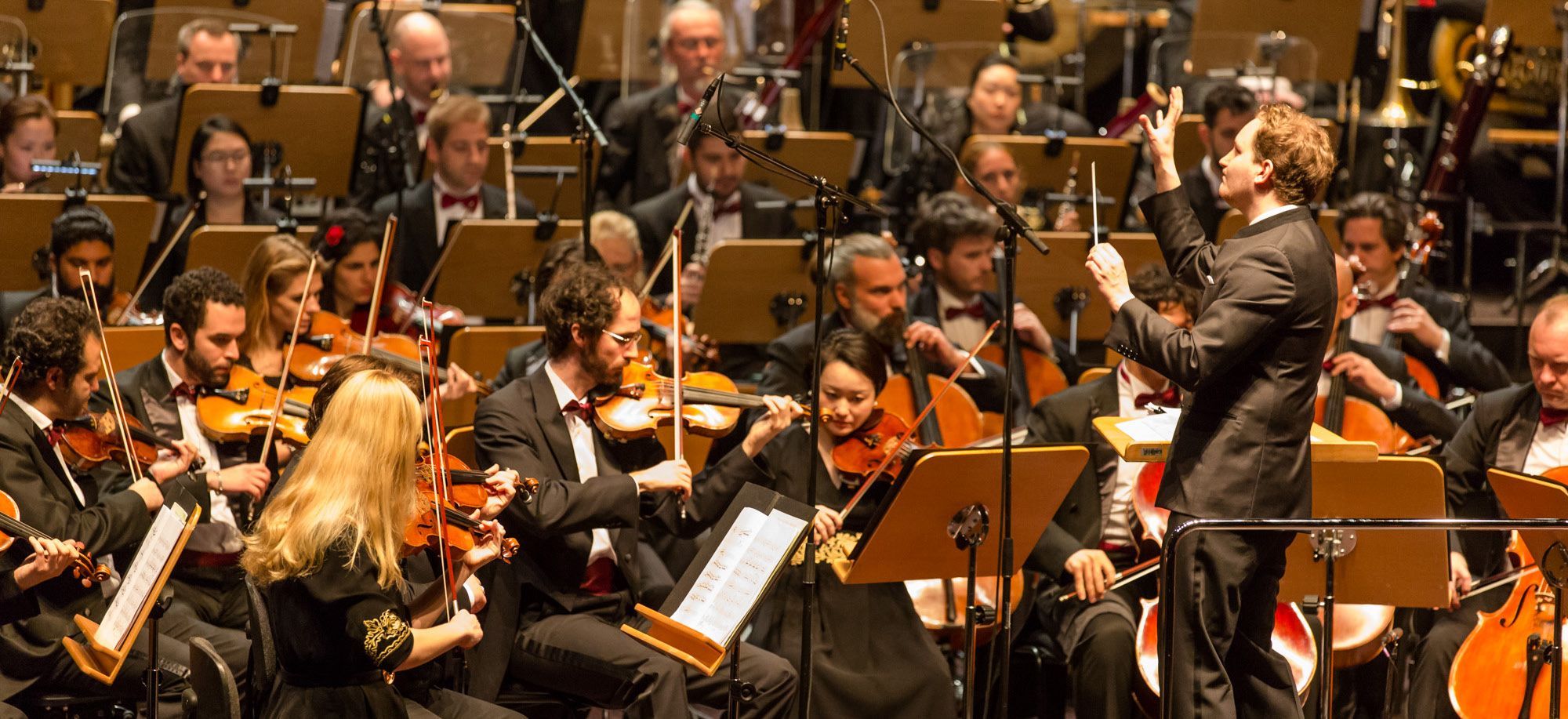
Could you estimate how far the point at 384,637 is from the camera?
121 inches

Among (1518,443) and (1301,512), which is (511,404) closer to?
(1301,512)

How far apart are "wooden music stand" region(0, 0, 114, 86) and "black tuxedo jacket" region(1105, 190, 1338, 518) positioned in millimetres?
5049

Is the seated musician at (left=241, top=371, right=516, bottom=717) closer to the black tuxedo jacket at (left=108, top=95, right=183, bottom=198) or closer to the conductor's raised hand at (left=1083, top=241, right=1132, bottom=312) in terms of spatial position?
the conductor's raised hand at (left=1083, top=241, right=1132, bottom=312)

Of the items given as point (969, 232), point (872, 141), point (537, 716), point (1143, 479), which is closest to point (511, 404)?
point (537, 716)

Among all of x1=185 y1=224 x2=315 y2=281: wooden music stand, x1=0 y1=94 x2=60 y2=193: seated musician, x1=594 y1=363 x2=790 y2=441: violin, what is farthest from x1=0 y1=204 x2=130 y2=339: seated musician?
x1=594 y1=363 x2=790 y2=441: violin

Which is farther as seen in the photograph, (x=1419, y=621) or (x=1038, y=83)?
(x=1038, y=83)

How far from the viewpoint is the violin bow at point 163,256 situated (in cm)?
526

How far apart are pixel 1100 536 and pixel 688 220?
8.14 ft

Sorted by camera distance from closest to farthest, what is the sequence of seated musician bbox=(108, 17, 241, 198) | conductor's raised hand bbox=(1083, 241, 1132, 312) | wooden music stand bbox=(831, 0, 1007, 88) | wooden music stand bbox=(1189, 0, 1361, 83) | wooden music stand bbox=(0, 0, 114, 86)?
conductor's raised hand bbox=(1083, 241, 1132, 312)
seated musician bbox=(108, 17, 241, 198)
wooden music stand bbox=(0, 0, 114, 86)
wooden music stand bbox=(831, 0, 1007, 88)
wooden music stand bbox=(1189, 0, 1361, 83)

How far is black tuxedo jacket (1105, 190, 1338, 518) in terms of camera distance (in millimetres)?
3264

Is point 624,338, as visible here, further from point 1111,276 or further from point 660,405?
point 1111,276

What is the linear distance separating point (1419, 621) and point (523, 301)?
3072 mm

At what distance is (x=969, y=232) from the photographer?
5.68 meters

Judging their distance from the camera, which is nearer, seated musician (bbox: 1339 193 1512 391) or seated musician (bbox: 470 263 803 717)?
seated musician (bbox: 470 263 803 717)
